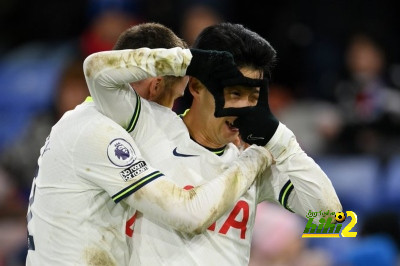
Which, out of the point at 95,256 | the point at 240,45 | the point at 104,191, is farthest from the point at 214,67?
the point at 95,256

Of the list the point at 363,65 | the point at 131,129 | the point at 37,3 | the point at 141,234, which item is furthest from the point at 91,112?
the point at 37,3

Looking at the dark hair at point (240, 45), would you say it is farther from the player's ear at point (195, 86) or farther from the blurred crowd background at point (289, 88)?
the blurred crowd background at point (289, 88)

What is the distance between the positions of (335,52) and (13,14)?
122 inches

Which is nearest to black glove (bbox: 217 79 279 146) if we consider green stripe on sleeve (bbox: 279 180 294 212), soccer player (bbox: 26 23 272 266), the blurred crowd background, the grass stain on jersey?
soccer player (bbox: 26 23 272 266)

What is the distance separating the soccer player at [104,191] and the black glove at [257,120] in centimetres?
14

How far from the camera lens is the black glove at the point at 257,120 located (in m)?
3.56

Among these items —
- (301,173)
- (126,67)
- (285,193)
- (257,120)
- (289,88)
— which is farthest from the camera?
(289,88)

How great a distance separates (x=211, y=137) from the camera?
3836mm

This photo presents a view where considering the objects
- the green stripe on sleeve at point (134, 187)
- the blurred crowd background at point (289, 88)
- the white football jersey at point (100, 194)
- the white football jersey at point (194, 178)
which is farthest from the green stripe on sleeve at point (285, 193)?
the blurred crowd background at point (289, 88)

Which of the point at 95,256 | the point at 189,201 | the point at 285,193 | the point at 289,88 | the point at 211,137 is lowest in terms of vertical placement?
the point at 289,88

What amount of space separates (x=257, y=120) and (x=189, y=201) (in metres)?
0.39

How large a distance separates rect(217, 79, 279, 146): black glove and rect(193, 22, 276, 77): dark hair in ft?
0.52

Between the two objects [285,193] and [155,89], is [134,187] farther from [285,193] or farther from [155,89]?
[285,193]

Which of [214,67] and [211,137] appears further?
[211,137]
